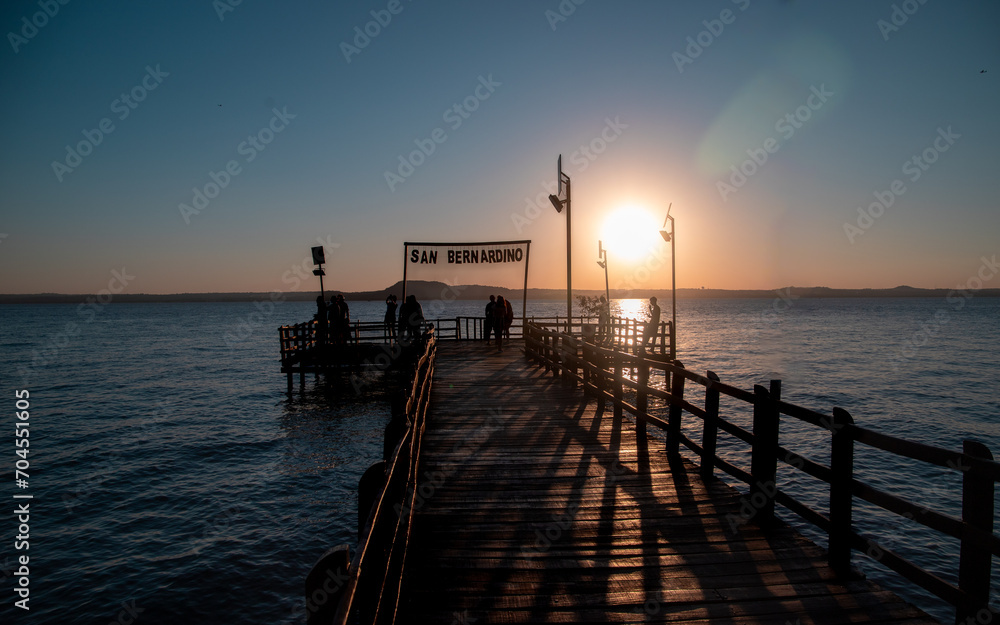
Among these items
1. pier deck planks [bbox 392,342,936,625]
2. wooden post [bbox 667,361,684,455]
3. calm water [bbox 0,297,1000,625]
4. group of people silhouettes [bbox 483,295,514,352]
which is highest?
group of people silhouettes [bbox 483,295,514,352]

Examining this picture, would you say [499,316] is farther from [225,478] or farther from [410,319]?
[225,478]

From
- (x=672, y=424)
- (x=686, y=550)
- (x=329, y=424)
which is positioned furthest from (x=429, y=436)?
(x=329, y=424)

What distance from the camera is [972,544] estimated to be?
329 cm

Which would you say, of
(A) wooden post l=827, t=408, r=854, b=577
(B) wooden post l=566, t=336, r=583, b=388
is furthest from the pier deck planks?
(B) wooden post l=566, t=336, r=583, b=388

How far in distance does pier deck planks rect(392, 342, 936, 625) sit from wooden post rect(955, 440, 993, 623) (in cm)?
38

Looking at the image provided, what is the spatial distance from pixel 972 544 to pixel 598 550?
2.52 m

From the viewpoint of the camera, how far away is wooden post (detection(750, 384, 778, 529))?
203 inches

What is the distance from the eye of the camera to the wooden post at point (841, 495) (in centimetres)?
427

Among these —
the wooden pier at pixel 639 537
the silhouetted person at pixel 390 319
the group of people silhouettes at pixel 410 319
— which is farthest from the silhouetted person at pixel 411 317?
the wooden pier at pixel 639 537

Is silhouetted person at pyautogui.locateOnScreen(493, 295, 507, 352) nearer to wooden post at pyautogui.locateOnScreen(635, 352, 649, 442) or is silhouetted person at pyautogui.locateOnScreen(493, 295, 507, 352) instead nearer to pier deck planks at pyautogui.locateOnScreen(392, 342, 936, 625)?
wooden post at pyautogui.locateOnScreen(635, 352, 649, 442)

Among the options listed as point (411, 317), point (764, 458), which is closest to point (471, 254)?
point (411, 317)

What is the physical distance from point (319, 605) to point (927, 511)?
11.3 ft

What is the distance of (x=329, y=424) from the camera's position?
1936 centimetres

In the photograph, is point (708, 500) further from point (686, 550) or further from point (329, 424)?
point (329, 424)
